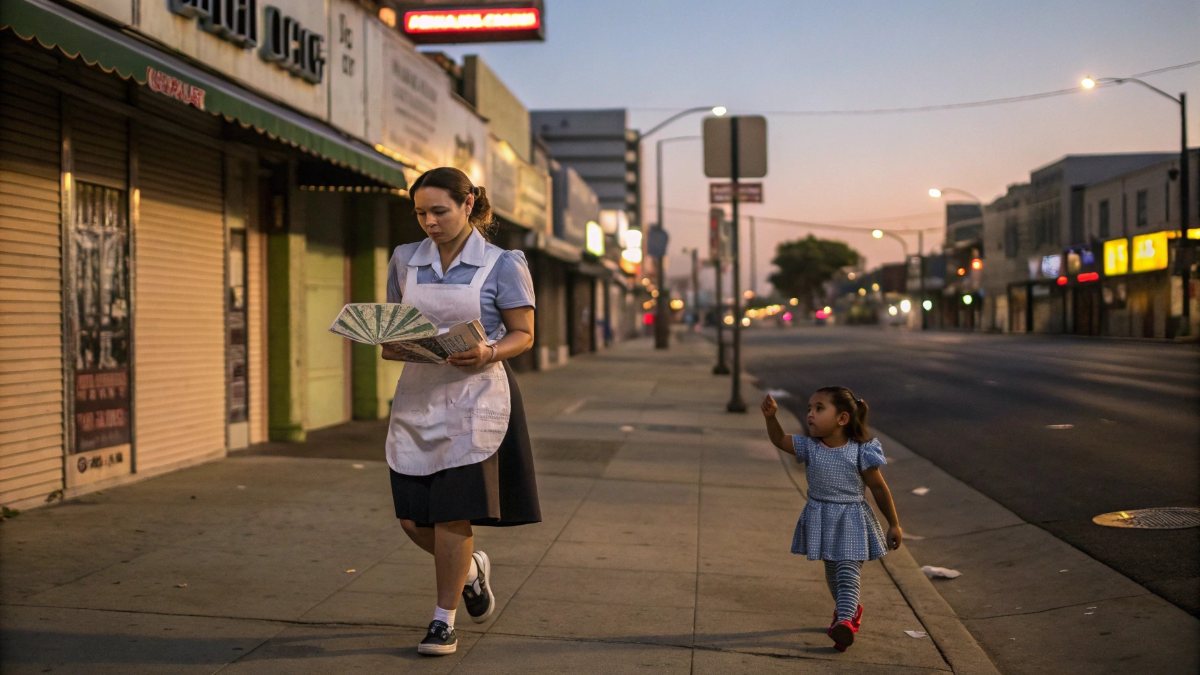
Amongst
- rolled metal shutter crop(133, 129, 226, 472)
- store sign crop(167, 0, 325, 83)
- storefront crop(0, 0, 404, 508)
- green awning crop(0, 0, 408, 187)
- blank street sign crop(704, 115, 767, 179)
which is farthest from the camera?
blank street sign crop(704, 115, 767, 179)

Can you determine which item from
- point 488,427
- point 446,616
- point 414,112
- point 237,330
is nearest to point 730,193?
point 414,112

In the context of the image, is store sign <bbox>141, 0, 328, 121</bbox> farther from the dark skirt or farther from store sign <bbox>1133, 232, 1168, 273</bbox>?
store sign <bbox>1133, 232, 1168, 273</bbox>

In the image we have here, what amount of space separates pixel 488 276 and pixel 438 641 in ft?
4.78

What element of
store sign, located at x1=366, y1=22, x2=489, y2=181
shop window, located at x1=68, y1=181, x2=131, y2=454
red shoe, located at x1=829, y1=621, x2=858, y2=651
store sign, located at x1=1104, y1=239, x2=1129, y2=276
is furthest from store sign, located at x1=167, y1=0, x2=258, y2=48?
store sign, located at x1=1104, y1=239, x2=1129, y2=276

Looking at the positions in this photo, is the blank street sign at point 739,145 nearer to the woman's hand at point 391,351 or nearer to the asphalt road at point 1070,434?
the asphalt road at point 1070,434

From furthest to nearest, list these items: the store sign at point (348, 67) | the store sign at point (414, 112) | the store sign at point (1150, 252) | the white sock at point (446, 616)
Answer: the store sign at point (1150, 252), the store sign at point (414, 112), the store sign at point (348, 67), the white sock at point (446, 616)

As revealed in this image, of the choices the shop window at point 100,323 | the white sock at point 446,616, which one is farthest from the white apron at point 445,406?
the shop window at point 100,323

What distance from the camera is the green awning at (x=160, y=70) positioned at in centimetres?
575

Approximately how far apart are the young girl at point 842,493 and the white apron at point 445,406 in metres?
1.21

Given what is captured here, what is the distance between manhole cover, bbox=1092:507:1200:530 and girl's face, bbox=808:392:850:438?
11.9 ft

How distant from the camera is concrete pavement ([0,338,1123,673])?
4.48 metres

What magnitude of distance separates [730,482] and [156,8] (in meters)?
5.95

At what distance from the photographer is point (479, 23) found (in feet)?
55.7

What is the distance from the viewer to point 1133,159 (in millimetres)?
57250
